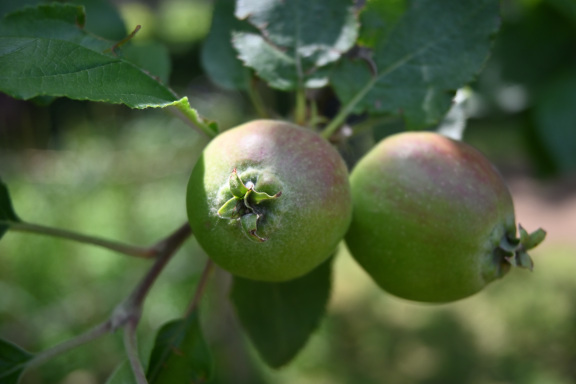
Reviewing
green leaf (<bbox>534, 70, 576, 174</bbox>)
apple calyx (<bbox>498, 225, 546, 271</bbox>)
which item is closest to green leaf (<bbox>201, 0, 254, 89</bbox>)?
apple calyx (<bbox>498, 225, 546, 271</bbox>)

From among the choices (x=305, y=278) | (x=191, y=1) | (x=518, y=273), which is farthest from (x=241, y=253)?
(x=191, y=1)

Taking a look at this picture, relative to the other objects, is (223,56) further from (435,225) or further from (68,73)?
(435,225)

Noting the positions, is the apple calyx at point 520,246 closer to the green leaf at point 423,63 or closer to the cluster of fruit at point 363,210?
the cluster of fruit at point 363,210

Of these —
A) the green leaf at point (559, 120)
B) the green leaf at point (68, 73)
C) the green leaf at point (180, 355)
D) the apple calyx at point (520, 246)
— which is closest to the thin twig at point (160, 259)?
the green leaf at point (180, 355)

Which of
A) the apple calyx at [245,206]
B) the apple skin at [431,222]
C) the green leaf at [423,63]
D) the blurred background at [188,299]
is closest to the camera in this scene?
the apple calyx at [245,206]

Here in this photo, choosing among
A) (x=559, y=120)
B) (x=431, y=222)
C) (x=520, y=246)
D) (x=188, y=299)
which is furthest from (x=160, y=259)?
(x=188, y=299)

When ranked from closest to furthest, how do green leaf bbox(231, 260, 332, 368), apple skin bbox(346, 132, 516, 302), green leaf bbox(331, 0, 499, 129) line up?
apple skin bbox(346, 132, 516, 302), green leaf bbox(331, 0, 499, 129), green leaf bbox(231, 260, 332, 368)

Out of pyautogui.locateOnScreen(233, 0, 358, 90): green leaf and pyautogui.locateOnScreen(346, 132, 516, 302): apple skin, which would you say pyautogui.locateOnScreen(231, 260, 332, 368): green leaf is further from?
pyautogui.locateOnScreen(233, 0, 358, 90): green leaf
